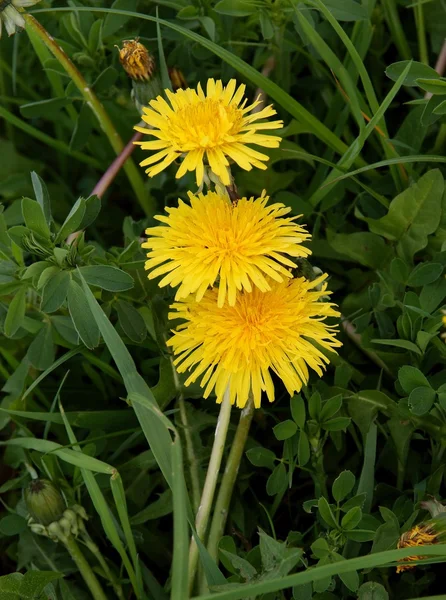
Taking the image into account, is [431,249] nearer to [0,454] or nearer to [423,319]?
[423,319]

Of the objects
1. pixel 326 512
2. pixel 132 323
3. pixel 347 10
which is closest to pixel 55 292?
pixel 132 323

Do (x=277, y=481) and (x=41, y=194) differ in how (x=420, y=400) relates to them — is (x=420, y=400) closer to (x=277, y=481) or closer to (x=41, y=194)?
(x=277, y=481)

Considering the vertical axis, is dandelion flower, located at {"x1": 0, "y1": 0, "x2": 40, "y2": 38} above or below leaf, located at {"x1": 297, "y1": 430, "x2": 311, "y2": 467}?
above

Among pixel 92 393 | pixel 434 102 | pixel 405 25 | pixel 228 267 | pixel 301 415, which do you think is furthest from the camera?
pixel 405 25

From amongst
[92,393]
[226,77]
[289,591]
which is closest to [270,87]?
[226,77]

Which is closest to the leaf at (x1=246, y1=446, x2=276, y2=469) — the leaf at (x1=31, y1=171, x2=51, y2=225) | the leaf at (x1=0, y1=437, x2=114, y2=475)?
the leaf at (x1=0, y1=437, x2=114, y2=475)

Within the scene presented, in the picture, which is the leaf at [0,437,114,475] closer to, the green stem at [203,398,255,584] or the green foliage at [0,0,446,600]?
the green foliage at [0,0,446,600]
